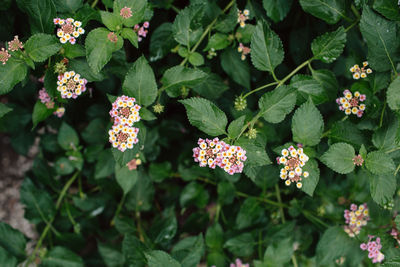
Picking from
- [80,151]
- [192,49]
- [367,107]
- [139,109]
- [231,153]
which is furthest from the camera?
[80,151]

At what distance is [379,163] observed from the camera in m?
1.66

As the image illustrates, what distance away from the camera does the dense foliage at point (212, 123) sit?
65.6 inches

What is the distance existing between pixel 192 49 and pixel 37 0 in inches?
30.6

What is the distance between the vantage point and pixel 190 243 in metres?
2.38

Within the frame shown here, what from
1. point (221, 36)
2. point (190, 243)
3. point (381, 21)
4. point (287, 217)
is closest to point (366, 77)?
point (381, 21)

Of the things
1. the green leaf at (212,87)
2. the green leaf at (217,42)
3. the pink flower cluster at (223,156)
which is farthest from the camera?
the green leaf at (212,87)

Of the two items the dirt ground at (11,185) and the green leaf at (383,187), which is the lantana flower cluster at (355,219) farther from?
the dirt ground at (11,185)

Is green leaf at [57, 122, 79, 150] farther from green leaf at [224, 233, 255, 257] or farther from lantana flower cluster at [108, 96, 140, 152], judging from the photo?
green leaf at [224, 233, 255, 257]

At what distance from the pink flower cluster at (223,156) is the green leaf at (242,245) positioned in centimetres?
94

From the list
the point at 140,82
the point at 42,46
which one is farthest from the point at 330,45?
the point at 42,46

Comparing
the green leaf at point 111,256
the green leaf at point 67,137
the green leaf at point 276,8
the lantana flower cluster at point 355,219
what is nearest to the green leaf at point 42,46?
the green leaf at point 67,137

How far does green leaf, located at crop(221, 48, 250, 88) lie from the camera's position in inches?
84.2

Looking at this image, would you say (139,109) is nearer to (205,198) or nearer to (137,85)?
(137,85)

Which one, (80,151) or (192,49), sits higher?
(192,49)
